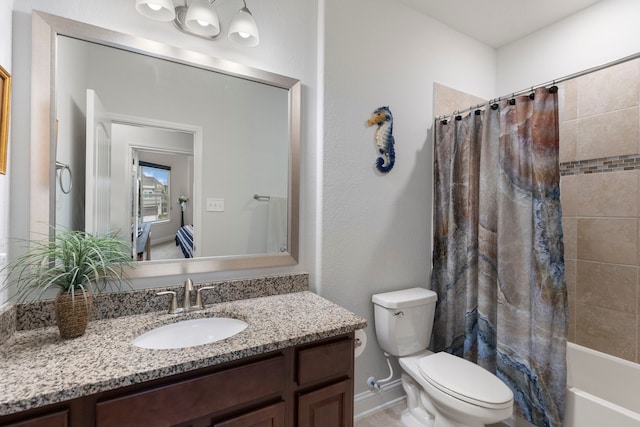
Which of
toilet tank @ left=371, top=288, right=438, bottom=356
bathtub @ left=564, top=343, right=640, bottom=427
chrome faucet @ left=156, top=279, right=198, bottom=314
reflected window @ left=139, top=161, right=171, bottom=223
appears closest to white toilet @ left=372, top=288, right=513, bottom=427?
toilet tank @ left=371, top=288, right=438, bottom=356

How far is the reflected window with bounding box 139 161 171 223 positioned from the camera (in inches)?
53.5

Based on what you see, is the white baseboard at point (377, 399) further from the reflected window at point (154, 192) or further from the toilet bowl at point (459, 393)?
the reflected window at point (154, 192)

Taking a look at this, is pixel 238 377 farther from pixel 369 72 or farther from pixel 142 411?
→ pixel 369 72

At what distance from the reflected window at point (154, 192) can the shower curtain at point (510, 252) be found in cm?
171

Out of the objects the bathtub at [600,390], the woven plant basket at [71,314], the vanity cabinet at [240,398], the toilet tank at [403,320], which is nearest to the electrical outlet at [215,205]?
the woven plant basket at [71,314]

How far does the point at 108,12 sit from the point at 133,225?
905mm

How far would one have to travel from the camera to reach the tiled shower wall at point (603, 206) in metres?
1.81

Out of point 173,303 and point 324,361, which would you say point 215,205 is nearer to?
point 173,303

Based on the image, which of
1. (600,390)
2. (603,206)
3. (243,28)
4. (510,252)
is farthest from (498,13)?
(600,390)

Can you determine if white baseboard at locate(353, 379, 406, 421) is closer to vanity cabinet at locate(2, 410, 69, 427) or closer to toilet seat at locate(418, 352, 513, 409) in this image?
toilet seat at locate(418, 352, 513, 409)

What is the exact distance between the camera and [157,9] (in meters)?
1.23

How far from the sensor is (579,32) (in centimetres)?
205

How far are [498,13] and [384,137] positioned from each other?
1249mm

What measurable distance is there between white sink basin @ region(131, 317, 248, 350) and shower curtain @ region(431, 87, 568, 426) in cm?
140
